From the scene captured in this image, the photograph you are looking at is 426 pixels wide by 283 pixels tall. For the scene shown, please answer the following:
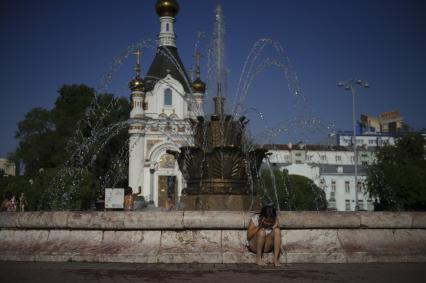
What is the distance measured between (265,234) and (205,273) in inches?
43.4

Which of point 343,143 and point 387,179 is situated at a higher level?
point 343,143

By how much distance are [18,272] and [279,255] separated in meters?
3.39

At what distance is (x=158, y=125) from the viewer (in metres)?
39.4

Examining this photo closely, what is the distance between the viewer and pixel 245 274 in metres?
5.84

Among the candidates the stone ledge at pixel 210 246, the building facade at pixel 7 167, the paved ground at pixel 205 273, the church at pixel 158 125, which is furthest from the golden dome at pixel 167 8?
the paved ground at pixel 205 273

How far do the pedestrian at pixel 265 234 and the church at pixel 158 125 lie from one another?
3008 centimetres

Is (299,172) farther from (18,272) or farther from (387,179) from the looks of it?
(18,272)

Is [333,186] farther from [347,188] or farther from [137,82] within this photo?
[137,82]

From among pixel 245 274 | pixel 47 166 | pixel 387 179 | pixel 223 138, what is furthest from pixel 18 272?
pixel 47 166

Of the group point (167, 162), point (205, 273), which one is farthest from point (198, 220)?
point (167, 162)

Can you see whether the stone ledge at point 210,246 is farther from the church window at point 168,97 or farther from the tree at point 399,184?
the church window at point 168,97

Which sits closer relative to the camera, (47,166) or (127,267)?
(127,267)

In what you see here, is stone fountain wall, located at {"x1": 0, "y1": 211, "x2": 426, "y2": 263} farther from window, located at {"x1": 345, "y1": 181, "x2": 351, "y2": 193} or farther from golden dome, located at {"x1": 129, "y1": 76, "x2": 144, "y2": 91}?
window, located at {"x1": 345, "y1": 181, "x2": 351, "y2": 193}

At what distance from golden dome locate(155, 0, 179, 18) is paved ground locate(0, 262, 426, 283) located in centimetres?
3975
